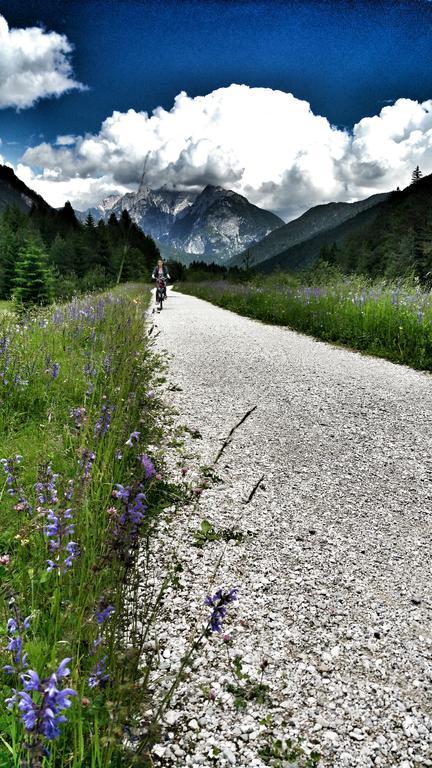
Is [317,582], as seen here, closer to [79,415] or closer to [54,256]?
[79,415]

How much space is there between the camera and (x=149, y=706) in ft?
6.30

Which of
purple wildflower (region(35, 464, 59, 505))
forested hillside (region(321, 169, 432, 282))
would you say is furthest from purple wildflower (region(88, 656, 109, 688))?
forested hillside (region(321, 169, 432, 282))

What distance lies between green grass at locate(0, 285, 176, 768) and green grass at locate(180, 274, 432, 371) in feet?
17.7

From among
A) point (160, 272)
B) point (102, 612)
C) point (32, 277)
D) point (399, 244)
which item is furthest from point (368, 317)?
point (399, 244)

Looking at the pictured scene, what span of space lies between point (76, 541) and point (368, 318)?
31.6 ft

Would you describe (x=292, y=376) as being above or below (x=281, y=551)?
above

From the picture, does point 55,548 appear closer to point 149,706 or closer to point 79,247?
point 149,706

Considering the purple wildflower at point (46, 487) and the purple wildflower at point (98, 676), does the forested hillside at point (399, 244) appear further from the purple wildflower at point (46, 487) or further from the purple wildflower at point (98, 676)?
the purple wildflower at point (98, 676)

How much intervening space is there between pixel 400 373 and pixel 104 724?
733 cm

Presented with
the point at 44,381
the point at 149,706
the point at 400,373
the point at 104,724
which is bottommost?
the point at 149,706

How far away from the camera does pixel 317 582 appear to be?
2.80m

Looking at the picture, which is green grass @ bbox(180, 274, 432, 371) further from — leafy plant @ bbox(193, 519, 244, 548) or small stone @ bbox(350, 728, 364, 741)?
small stone @ bbox(350, 728, 364, 741)

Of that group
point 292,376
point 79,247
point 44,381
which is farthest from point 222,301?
point 79,247

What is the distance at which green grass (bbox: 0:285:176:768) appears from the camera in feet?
5.28
